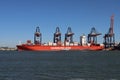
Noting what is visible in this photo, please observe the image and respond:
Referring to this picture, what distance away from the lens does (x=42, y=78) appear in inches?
1937

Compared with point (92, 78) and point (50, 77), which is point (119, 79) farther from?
point (50, 77)

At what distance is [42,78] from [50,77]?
167 cm

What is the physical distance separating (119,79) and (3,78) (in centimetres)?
1629

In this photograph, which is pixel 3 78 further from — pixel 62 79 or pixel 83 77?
pixel 83 77

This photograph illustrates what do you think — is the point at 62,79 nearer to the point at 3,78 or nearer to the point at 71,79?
the point at 71,79

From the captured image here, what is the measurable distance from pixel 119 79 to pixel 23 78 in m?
13.4

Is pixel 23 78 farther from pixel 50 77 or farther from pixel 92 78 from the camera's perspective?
pixel 92 78

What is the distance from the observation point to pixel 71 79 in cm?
4791

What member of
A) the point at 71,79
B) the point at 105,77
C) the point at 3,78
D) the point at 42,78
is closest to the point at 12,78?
the point at 3,78

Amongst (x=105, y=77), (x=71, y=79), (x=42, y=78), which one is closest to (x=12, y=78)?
(x=42, y=78)

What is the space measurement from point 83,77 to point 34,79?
24.2 ft

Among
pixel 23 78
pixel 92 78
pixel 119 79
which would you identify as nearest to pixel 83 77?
pixel 92 78

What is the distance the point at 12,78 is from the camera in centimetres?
4900

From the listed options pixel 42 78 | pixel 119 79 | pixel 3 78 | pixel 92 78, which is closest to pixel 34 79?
pixel 42 78
